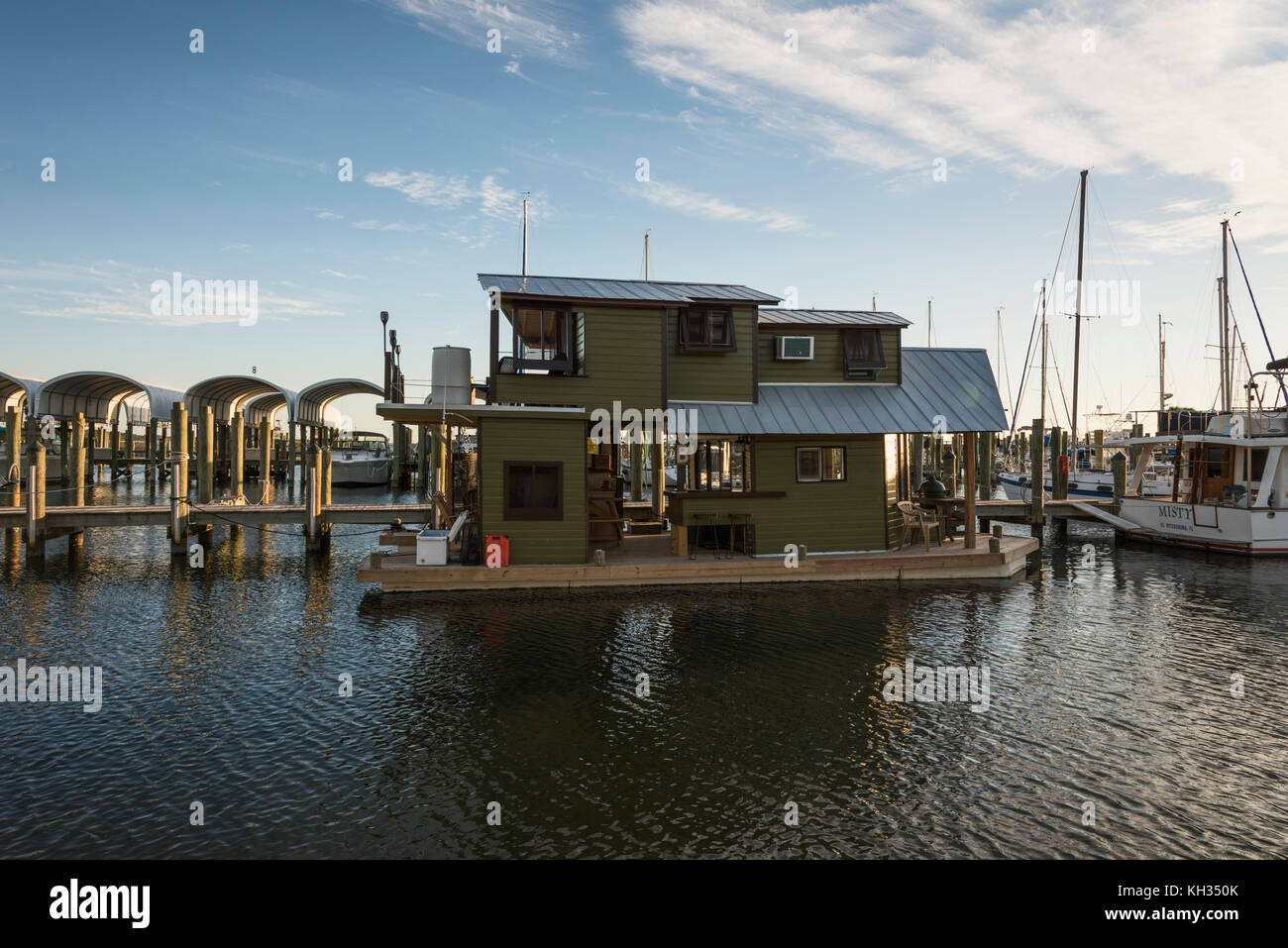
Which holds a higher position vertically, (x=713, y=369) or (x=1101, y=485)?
(x=713, y=369)

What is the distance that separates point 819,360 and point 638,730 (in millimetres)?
15361

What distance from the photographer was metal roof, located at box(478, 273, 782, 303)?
19391mm

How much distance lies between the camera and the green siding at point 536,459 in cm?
1831

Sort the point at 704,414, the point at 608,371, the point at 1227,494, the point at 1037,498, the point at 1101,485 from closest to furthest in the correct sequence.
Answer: the point at 608,371
the point at 704,414
the point at 1227,494
the point at 1037,498
the point at 1101,485

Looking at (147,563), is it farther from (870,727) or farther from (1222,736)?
(1222,736)

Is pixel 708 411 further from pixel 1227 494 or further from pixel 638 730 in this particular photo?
pixel 1227 494

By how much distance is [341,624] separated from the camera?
1577 cm

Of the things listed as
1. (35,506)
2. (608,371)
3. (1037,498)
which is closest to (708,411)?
(608,371)

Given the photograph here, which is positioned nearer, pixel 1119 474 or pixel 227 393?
pixel 1119 474

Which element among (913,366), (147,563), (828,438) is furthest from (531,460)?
(147,563)

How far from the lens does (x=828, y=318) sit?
22.6 metres

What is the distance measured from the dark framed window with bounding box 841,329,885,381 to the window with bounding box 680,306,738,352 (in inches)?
155

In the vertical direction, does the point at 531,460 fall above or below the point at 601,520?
above

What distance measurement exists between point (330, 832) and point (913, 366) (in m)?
21.4
